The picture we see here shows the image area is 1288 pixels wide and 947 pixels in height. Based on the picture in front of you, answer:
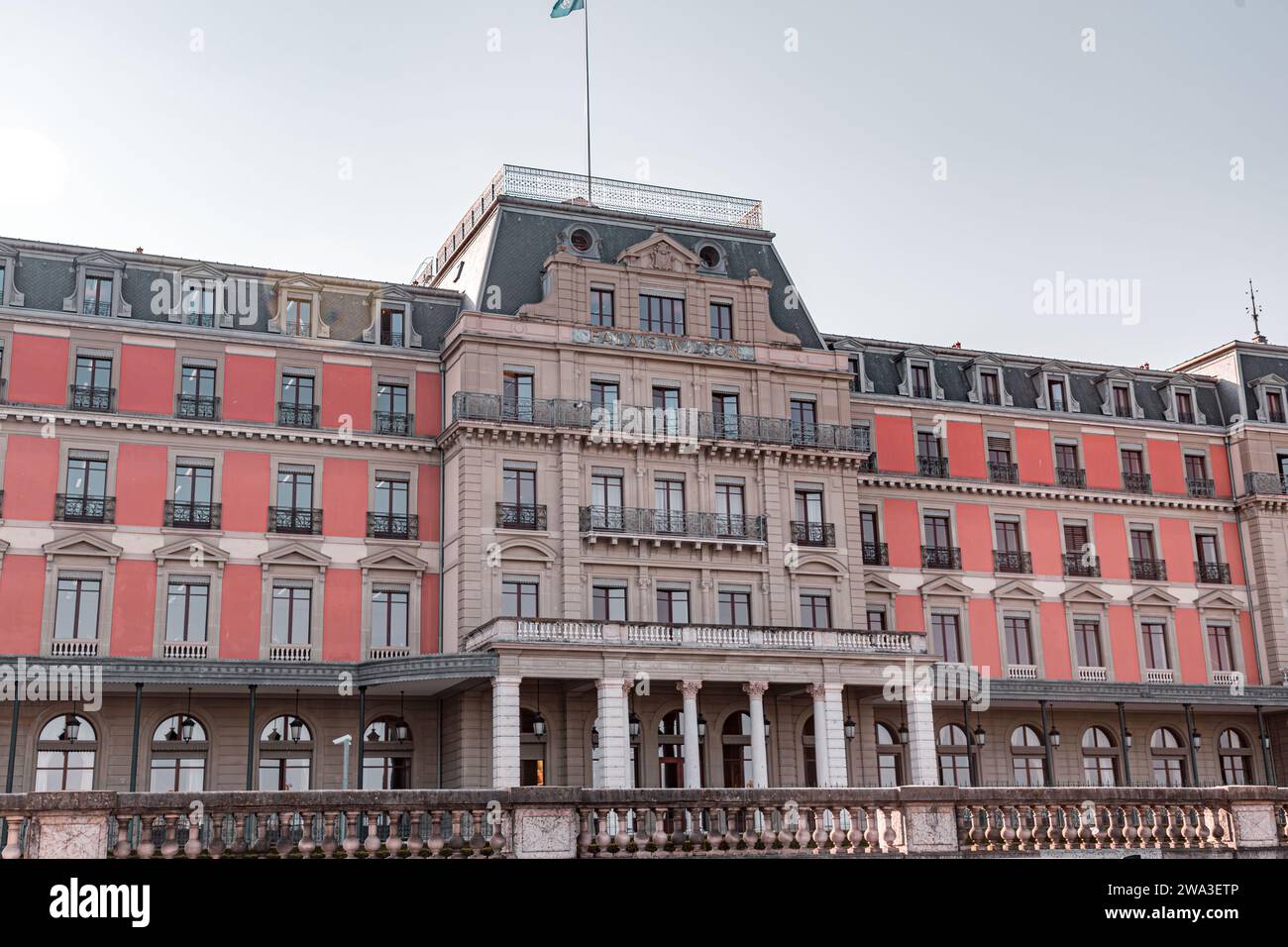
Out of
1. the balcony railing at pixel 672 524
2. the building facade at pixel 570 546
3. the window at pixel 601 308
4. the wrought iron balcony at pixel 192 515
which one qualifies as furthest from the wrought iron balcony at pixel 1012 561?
the wrought iron balcony at pixel 192 515

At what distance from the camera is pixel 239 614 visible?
3909 centimetres

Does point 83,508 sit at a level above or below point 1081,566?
above

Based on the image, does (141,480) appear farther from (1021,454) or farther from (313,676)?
(1021,454)

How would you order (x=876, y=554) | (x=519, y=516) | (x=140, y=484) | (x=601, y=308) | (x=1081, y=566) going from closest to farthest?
1. (x=140, y=484)
2. (x=519, y=516)
3. (x=601, y=308)
4. (x=876, y=554)
5. (x=1081, y=566)

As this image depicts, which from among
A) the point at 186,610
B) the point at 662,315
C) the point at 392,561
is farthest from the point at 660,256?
the point at 186,610

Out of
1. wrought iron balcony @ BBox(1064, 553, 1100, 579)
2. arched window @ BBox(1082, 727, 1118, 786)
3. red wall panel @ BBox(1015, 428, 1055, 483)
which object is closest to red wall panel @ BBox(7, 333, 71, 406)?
red wall panel @ BBox(1015, 428, 1055, 483)

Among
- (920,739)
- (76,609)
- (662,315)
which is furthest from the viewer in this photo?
(662,315)

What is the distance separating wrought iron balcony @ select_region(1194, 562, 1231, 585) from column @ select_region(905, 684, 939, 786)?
14.8 m

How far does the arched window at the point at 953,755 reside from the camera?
45344 mm

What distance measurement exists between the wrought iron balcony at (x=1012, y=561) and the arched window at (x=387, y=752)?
20.6m

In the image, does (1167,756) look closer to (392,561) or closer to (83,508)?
(392,561)

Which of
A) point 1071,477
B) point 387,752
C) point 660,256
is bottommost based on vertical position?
point 387,752

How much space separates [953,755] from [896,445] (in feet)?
34.3

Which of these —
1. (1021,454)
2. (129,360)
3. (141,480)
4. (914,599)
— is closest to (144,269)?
(129,360)
